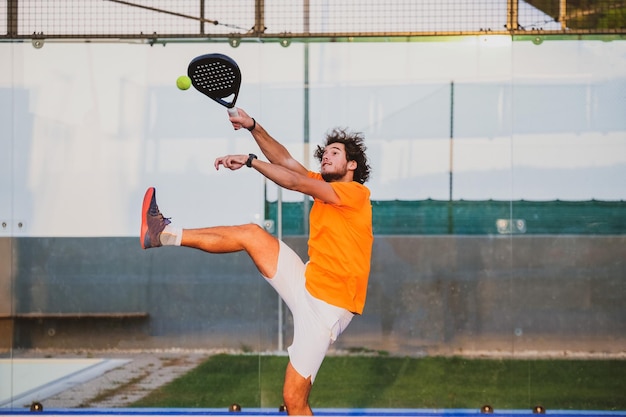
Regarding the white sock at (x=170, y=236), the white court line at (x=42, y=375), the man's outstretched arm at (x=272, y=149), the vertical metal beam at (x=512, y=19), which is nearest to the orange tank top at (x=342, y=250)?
the man's outstretched arm at (x=272, y=149)

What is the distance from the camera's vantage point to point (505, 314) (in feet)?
19.0

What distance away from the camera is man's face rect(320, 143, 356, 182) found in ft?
15.6

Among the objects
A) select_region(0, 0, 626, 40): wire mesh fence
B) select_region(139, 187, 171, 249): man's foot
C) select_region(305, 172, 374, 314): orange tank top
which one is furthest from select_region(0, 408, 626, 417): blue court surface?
select_region(0, 0, 626, 40): wire mesh fence

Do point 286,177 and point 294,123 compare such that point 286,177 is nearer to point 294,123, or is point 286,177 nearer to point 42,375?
point 294,123

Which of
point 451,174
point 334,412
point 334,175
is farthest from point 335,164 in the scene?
point 334,412

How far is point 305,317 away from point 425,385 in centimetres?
152

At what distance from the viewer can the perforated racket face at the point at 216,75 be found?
4.37m

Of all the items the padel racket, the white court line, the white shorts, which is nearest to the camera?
the padel racket

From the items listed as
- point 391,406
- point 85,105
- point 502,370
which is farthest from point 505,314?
point 85,105

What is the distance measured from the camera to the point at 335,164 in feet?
15.6

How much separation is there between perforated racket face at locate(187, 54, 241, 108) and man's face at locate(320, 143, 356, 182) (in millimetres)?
579

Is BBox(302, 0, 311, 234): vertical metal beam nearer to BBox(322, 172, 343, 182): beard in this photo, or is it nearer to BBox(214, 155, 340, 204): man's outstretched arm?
BBox(322, 172, 343, 182): beard

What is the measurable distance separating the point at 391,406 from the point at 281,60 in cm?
212

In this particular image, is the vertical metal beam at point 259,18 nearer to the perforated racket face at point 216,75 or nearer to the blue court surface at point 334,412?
the perforated racket face at point 216,75
